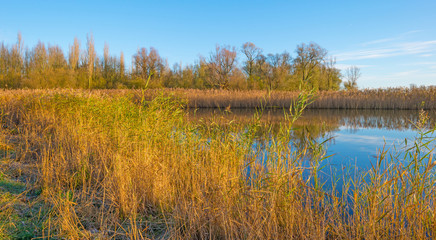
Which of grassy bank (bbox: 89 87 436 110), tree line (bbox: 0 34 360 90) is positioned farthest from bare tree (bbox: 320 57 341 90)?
grassy bank (bbox: 89 87 436 110)

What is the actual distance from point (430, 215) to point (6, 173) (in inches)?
179

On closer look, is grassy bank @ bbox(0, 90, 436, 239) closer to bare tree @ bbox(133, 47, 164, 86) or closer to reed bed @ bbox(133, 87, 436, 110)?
reed bed @ bbox(133, 87, 436, 110)

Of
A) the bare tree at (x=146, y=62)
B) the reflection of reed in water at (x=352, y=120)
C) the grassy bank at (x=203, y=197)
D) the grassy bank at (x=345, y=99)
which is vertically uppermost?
the bare tree at (x=146, y=62)

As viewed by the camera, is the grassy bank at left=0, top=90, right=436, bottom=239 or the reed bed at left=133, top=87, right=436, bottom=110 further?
the reed bed at left=133, top=87, right=436, bottom=110

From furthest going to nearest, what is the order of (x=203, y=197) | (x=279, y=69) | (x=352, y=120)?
(x=279, y=69) → (x=352, y=120) → (x=203, y=197)

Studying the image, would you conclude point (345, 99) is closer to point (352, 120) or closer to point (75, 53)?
point (352, 120)

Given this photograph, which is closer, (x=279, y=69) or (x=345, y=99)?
(x=345, y=99)

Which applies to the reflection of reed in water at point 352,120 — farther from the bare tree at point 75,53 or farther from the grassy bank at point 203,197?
the bare tree at point 75,53

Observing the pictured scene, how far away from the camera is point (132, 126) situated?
4.05m

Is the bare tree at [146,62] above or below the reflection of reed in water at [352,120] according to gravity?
above

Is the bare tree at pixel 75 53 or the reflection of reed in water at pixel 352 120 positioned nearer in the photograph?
the reflection of reed in water at pixel 352 120

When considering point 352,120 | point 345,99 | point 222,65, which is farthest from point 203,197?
point 222,65

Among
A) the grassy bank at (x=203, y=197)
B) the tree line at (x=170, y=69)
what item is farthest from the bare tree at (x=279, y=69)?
the grassy bank at (x=203, y=197)

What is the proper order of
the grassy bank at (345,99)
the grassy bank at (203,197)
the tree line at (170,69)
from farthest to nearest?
1. the tree line at (170,69)
2. the grassy bank at (345,99)
3. the grassy bank at (203,197)
